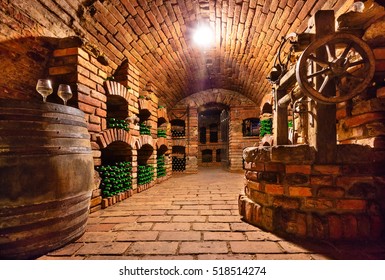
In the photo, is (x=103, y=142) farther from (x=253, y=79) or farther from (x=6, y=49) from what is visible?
(x=253, y=79)

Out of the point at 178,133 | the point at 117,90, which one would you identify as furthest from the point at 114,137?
the point at 178,133

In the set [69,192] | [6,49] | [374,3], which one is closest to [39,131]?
[69,192]

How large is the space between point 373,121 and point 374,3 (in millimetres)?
1186

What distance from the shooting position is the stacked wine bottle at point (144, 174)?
454 cm

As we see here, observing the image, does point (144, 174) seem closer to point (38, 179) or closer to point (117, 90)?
point (117, 90)

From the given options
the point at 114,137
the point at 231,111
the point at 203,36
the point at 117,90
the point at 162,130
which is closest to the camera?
the point at 114,137

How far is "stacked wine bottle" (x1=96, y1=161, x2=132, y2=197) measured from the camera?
3221 mm

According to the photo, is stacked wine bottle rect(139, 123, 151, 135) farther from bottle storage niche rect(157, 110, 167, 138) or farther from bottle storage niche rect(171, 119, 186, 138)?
bottle storage niche rect(171, 119, 186, 138)

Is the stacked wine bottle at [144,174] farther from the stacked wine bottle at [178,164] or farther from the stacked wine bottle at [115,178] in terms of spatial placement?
the stacked wine bottle at [178,164]

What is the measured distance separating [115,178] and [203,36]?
3795mm

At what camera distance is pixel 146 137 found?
4.83 m

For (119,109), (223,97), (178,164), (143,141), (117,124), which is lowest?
(178,164)

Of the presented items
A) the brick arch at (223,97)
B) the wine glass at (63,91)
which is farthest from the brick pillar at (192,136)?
the wine glass at (63,91)

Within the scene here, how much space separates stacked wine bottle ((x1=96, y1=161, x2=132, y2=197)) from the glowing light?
3379 mm
